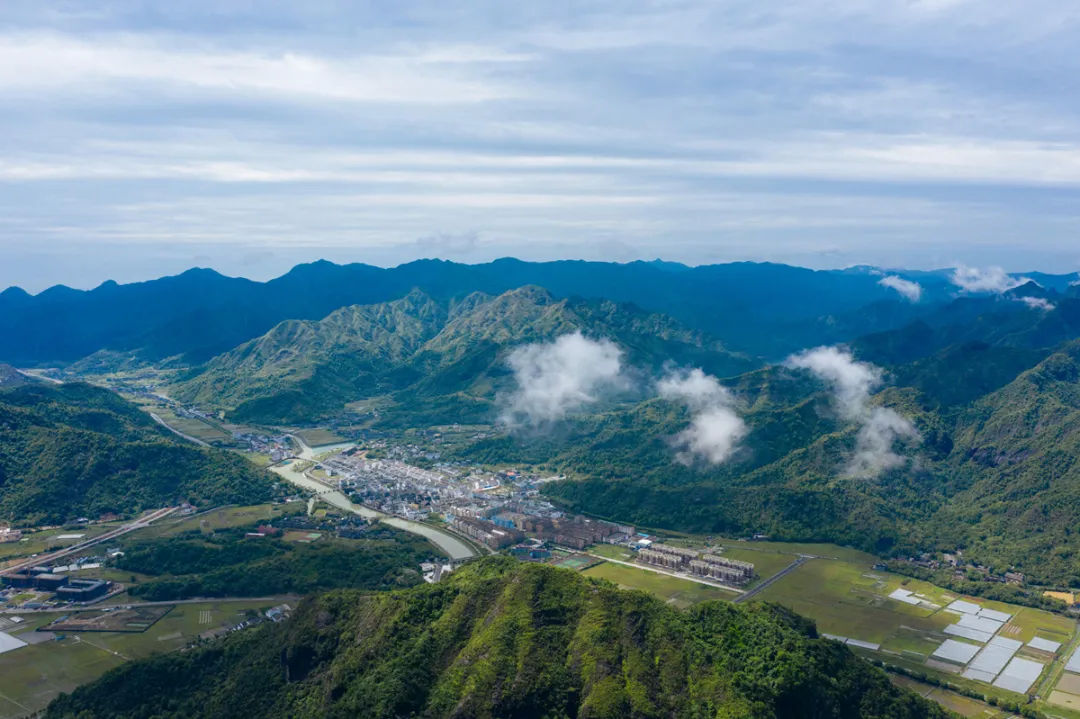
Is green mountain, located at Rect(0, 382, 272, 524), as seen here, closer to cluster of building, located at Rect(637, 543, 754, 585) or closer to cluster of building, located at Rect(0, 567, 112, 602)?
cluster of building, located at Rect(0, 567, 112, 602)

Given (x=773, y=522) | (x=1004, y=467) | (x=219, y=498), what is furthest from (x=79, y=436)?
(x=1004, y=467)

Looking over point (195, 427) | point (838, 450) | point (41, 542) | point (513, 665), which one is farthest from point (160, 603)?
point (838, 450)

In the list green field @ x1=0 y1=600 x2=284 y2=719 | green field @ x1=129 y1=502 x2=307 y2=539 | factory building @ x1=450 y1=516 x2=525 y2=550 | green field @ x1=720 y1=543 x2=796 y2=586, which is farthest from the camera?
green field @ x1=129 y1=502 x2=307 y2=539

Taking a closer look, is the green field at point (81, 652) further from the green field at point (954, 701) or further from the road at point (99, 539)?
the green field at point (954, 701)

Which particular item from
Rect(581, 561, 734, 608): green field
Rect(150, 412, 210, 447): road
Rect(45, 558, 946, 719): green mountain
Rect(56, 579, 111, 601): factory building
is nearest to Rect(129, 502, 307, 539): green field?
Rect(56, 579, 111, 601): factory building

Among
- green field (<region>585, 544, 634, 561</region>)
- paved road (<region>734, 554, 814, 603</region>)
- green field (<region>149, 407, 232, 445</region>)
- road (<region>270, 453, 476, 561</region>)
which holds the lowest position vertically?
paved road (<region>734, 554, 814, 603</region>)

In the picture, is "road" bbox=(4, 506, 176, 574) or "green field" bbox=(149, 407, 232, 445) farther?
"green field" bbox=(149, 407, 232, 445)

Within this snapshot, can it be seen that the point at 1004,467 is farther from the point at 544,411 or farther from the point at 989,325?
the point at 989,325
